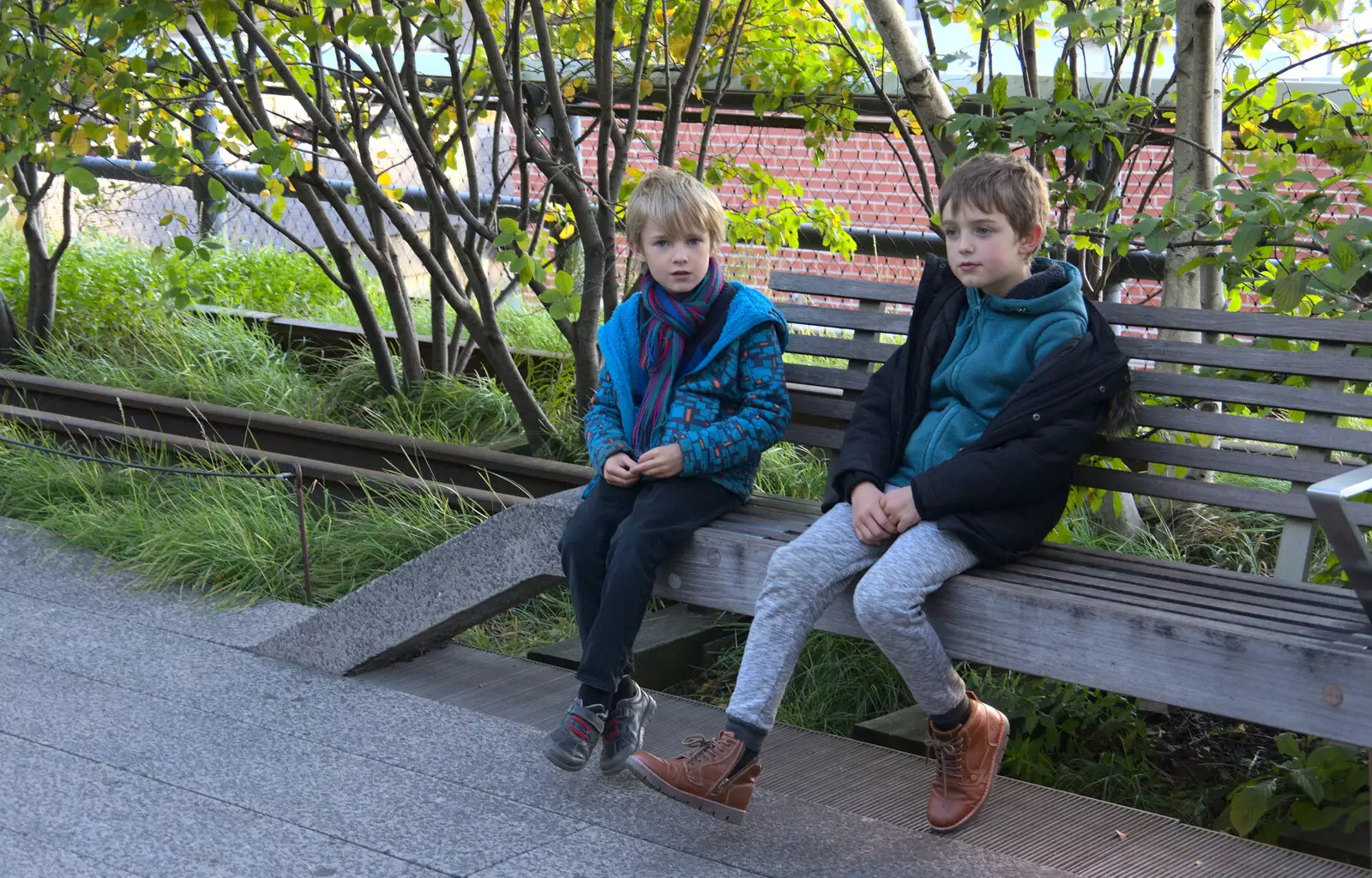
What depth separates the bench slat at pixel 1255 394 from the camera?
3227 millimetres

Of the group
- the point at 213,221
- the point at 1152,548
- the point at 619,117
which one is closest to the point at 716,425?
the point at 1152,548

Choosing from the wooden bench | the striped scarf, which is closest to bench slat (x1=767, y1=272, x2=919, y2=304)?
the wooden bench

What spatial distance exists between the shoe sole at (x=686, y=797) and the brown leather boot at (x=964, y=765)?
453 millimetres

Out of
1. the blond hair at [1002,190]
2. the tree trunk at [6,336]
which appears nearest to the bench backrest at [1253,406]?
the blond hair at [1002,190]

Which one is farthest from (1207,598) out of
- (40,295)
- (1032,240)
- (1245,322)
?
(40,295)

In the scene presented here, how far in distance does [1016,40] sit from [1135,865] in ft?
11.0

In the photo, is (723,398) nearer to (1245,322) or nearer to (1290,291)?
(1245,322)

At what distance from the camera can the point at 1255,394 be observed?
3367 millimetres

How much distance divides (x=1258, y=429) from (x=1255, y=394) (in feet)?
Result: 0.34

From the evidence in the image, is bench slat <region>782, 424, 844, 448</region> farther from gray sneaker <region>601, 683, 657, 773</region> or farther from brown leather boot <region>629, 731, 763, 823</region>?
brown leather boot <region>629, 731, 763, 823</region>

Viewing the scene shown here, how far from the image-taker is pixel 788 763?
368cm

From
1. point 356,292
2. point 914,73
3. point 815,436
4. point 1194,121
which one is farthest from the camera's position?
point 356,292

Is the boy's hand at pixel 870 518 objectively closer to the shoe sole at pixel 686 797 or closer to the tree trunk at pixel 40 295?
the shoe sole at pixel 686 797

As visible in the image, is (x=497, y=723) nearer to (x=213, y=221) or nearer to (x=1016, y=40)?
(x=1016, y=40)
